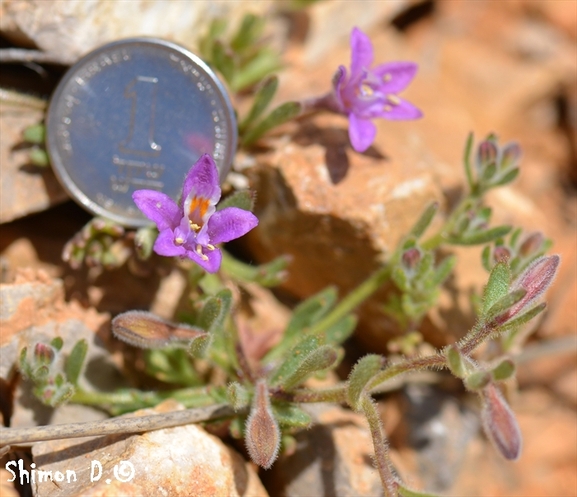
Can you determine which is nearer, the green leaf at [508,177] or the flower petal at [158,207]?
the flower petal at [158,207]

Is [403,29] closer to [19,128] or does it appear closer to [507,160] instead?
[507,160]

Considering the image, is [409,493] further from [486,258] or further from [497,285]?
[486,258]

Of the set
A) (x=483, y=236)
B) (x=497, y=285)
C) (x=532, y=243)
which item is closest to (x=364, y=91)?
(x=483, y=236)

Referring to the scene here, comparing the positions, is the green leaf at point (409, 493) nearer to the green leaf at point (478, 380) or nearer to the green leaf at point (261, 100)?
the green leaf at point (478, 380)

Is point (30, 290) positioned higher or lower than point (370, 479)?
higher

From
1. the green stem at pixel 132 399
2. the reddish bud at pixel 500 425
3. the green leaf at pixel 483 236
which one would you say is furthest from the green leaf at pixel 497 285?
the green stem at pixel 132 399

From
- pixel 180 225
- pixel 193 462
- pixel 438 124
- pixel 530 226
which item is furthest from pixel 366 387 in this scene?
pixel 438 124

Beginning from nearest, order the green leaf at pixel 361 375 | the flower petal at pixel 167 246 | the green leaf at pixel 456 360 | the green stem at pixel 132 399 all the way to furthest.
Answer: the green leaf at pixel 456 360 → the flower petal at pixel 167 246 → the green leaf at pixel 361 375 → the green stem at pixel 132 399
